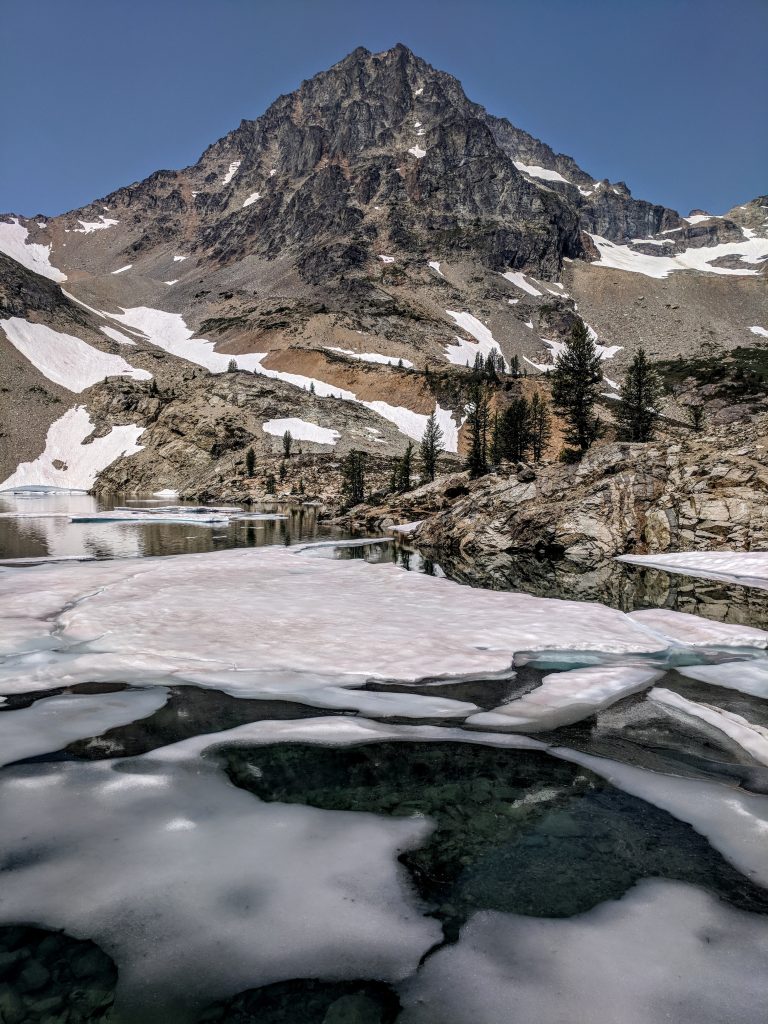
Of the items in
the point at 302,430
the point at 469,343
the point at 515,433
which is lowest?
the point at 515,433

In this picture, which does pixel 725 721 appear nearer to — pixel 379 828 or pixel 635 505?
pixel 379 828

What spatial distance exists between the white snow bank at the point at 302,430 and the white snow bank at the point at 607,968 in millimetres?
91217

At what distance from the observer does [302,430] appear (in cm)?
9575

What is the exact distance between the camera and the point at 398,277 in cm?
17838

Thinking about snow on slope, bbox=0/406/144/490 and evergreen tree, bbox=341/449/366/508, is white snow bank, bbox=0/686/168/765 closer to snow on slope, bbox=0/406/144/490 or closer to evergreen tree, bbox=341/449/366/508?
evergreen tree, bbox=341/449/366/508

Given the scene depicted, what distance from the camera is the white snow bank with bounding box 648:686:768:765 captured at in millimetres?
4969

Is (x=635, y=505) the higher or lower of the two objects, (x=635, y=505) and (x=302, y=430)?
the lower

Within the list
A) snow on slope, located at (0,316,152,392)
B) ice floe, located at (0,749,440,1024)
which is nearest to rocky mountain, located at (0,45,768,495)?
snow on slope, located at (0,316,152,392)

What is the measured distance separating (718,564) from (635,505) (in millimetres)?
5625

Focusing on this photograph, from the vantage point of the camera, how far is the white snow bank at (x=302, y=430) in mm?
93562

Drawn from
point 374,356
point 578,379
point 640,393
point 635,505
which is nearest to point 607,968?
point 635,505

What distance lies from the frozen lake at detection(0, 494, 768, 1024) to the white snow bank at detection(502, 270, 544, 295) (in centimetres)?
20369

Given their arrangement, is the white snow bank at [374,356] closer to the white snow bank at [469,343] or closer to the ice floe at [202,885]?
the white snow bank at [469,343]

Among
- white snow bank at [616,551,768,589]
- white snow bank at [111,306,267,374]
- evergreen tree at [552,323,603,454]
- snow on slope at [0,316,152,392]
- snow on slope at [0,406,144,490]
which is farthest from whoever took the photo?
white snow bank at [111,306,267,374]
